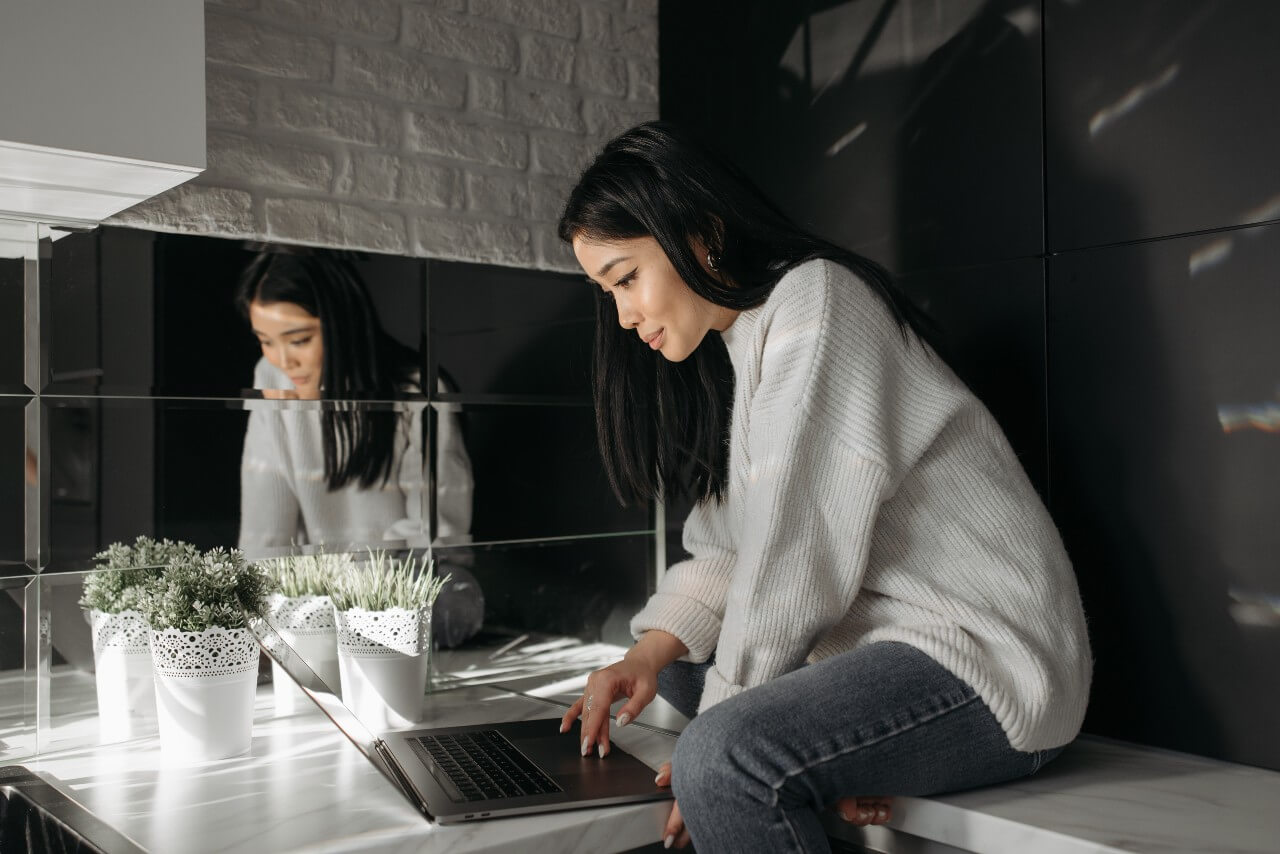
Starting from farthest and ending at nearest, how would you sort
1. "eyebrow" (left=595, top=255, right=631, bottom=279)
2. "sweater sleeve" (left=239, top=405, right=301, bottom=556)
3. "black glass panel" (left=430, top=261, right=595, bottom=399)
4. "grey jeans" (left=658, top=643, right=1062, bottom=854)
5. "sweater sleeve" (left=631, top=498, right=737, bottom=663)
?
"black glass panel" (left=430, top=261, right=595, bottom=399) → "sweater sleeve" (left=239, top=405, right=301, bottom=556) → "sweater sleeve" (left=631, top=498, right=737, bottom=663) → "eyebrow" (left=595, top=255, right=631, bottom=279) → "grey jeans" (left=658, top=643, right=1062, bottom=854)

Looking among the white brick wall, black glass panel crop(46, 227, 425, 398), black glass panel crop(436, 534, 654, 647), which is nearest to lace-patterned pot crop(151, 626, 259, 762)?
black glass panel crop(46, 227, 425, 398)

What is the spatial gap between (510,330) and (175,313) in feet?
1.75

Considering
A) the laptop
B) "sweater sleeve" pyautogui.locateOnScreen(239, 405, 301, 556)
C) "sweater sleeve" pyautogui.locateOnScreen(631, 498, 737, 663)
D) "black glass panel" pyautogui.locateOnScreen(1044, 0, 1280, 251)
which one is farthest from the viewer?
"sweater sleeve" pyautogui.locateOnScreen(239, 405, 301, 556)

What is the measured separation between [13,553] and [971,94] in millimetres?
1377

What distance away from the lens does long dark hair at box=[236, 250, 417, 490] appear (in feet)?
5.31

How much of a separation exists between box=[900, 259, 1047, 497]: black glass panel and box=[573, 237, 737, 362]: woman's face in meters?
0.32

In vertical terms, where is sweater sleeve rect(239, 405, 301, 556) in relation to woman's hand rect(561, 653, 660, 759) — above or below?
above

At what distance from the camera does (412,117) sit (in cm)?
178

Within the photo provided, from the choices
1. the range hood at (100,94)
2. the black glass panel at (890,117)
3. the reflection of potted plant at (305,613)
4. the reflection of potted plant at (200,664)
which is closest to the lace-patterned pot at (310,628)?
the reflection of potted plant at (305,613)

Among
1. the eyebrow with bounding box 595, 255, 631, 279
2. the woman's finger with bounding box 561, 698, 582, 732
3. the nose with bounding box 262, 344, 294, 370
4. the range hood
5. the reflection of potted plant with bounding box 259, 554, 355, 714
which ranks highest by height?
the range hood

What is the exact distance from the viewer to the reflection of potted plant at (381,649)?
5.04ft

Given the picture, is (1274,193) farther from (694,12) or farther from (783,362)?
(694,12)

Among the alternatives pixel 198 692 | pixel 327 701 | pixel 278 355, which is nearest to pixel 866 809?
pixel 327 701

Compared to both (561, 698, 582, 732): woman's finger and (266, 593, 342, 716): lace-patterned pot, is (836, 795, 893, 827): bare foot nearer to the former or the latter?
(561, 698, 582, 732): woman's finger
